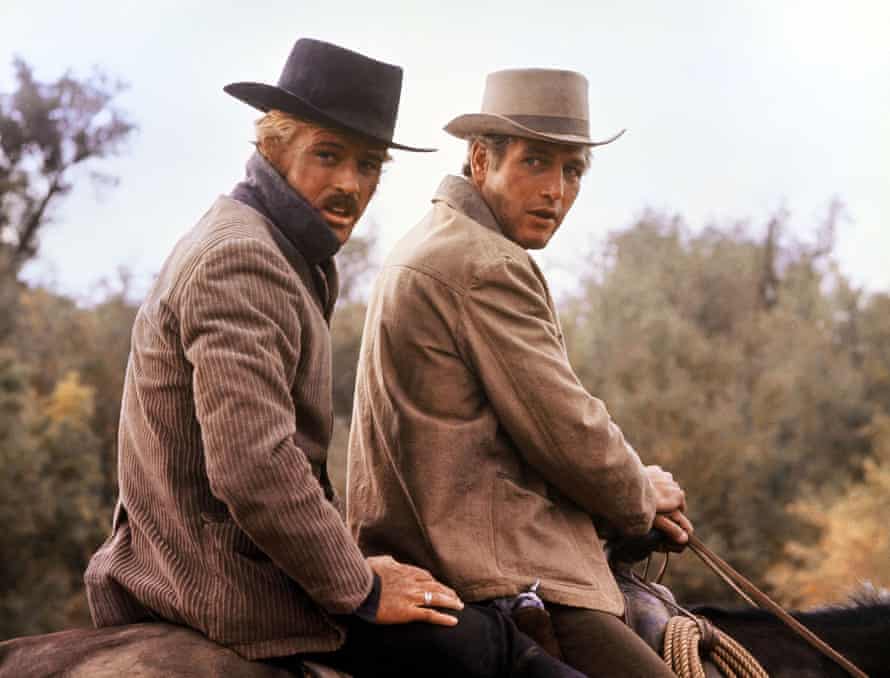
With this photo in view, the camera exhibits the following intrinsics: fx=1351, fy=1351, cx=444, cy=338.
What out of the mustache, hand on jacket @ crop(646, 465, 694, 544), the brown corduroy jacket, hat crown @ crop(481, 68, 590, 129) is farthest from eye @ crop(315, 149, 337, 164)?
hand on jacket @ crop(646, 465, 694, 544)

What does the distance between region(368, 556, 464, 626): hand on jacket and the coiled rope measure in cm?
92

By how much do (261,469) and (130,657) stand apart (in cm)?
60

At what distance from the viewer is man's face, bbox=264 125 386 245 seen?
3.99 m

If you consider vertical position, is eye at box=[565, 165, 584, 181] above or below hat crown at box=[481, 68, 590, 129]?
below

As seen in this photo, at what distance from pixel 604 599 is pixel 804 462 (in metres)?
30.3

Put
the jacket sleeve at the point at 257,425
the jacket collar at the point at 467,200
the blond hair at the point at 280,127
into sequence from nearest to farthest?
the jacket sleeve at the point at 257,425
the blond hair at the point at 280,127
the jacket collar at the point at 467,200

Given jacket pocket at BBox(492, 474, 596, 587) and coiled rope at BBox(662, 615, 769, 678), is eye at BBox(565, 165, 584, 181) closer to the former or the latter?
jacket pocket at BBox(492, 474, 596, 587)

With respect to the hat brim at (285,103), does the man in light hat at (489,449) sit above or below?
below

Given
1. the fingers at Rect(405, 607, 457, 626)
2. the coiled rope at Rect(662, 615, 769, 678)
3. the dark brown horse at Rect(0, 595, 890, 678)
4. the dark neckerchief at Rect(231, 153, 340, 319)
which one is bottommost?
the coiled rope at Rect(662, 615, 769, 678)

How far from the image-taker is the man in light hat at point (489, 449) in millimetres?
4105

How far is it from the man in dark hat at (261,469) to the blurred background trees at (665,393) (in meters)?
22.7

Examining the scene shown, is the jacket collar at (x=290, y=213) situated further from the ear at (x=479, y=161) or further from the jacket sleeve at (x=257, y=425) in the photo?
the ear at (x=479, y=161)

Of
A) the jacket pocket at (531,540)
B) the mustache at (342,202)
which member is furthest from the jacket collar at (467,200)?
the jacket pocket at (531,540)

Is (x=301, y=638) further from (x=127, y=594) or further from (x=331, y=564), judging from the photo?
(x=127, y=594)
